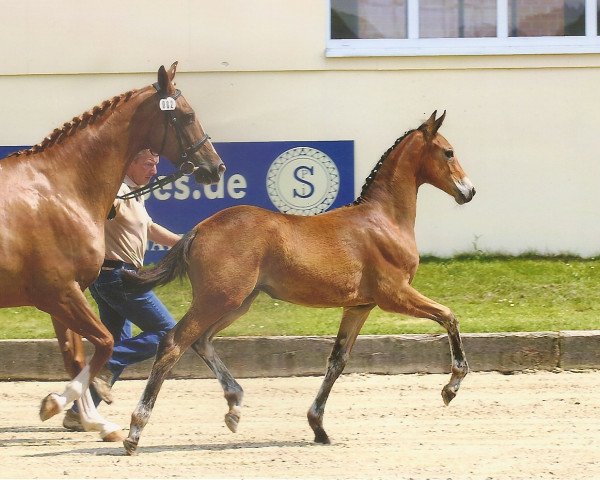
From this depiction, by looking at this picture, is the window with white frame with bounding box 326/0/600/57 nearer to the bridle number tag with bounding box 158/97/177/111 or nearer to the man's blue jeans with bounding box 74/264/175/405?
the man's blue jeans with bounding box 74/264/175/405

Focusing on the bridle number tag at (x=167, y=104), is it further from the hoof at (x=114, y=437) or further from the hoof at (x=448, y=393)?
the hoof at (x=448, y=393)

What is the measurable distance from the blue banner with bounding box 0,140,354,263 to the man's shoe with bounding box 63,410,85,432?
17.1 ft

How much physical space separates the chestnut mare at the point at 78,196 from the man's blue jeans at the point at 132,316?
54 centimetres


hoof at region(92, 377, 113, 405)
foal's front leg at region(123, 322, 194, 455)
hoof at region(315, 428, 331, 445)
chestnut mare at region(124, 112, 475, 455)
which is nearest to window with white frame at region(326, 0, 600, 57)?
chestnut mare at region(124, 112, 475, 455)

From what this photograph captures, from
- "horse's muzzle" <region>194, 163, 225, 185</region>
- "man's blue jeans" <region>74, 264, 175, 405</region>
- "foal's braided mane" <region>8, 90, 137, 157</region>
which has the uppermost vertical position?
"foal's braided mane" <region>8, 90, 137, 157</region>

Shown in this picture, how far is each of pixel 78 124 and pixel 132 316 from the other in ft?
4.22

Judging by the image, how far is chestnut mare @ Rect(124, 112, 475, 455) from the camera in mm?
7910

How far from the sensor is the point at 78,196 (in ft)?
26.5

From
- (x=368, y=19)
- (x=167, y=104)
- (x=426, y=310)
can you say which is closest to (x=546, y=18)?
(x=368, y=19)

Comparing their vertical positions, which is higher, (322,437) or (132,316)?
(132,316)

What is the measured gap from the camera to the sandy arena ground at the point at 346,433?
7352mm

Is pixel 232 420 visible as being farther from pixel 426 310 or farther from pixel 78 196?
pixel 78 196

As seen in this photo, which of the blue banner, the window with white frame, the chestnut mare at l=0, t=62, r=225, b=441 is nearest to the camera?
the chestnut mare at l=0, t=62, r=225, b=441

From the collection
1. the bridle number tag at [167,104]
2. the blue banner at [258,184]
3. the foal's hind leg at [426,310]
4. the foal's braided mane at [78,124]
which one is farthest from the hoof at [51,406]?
the blue banner at [258,184]
